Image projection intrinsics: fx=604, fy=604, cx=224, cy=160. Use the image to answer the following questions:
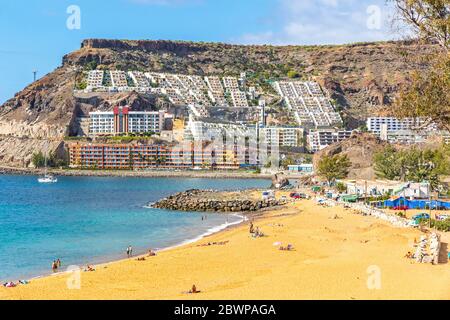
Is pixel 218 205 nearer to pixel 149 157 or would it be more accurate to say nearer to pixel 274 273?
pixel 274 273

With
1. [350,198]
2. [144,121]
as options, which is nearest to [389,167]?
[350,198]

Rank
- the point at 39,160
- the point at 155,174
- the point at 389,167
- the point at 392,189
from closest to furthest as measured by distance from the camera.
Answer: the point at 392,189
the point at 389,167
the point at 155,174
the point at 39,160

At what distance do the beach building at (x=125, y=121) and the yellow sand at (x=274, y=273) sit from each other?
147 meters

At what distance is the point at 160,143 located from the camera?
170 metres

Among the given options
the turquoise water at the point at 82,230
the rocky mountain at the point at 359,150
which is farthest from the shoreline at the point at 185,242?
the rocky mountain at the point at 359,150

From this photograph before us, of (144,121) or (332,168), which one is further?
(144,121)

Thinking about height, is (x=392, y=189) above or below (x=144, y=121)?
below

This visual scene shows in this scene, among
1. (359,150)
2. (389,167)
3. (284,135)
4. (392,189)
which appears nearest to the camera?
(392,189)

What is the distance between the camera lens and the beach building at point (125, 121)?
182m

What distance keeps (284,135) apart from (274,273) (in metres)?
158

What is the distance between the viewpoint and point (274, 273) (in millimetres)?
25188

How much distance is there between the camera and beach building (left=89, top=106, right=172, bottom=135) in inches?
7175

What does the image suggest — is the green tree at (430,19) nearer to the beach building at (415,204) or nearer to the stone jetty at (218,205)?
the beach building at (415,204)

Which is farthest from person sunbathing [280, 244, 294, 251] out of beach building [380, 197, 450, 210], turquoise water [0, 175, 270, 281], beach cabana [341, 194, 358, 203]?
beach cabana [341, 194, 358, 203]
